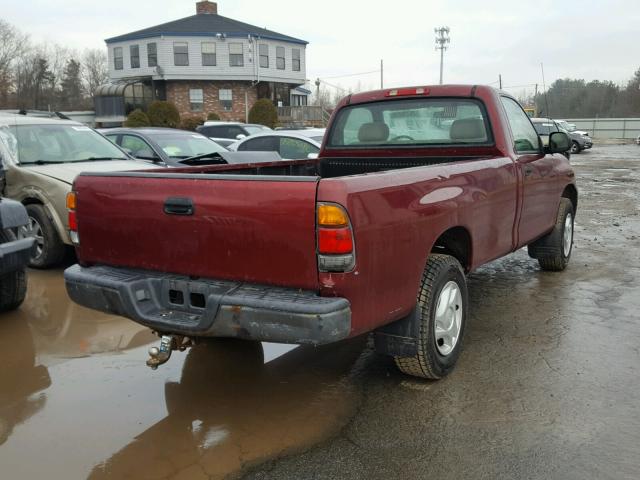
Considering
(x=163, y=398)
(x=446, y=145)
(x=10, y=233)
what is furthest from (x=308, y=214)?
(x=10, y=233)

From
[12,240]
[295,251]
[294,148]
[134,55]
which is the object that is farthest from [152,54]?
[295,251]

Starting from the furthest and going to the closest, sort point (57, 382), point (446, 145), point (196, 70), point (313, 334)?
point (196, 70) → point (446, 145) → point (57, 382) → point (313, 334)

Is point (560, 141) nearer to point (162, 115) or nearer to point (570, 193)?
point (570, 193)

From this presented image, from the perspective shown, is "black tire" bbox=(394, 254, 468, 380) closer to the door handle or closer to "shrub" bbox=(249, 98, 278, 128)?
the door handle

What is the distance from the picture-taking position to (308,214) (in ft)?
9.51

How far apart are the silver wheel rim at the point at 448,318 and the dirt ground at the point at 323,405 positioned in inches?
9.4

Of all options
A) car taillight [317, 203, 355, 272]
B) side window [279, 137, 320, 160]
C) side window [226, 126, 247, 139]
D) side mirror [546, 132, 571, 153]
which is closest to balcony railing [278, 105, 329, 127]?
side window [226, 126, 247, 139]

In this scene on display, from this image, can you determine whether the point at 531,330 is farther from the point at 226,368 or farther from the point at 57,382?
the point at 57,382

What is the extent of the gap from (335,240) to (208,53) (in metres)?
38.6

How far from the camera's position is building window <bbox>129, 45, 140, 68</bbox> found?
40.2 m

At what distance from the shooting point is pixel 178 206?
326 centimetres

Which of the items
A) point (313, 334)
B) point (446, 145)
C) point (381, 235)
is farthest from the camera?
point (446, 145)

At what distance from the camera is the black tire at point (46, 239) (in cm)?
677

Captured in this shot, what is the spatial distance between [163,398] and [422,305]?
1.71 metres
